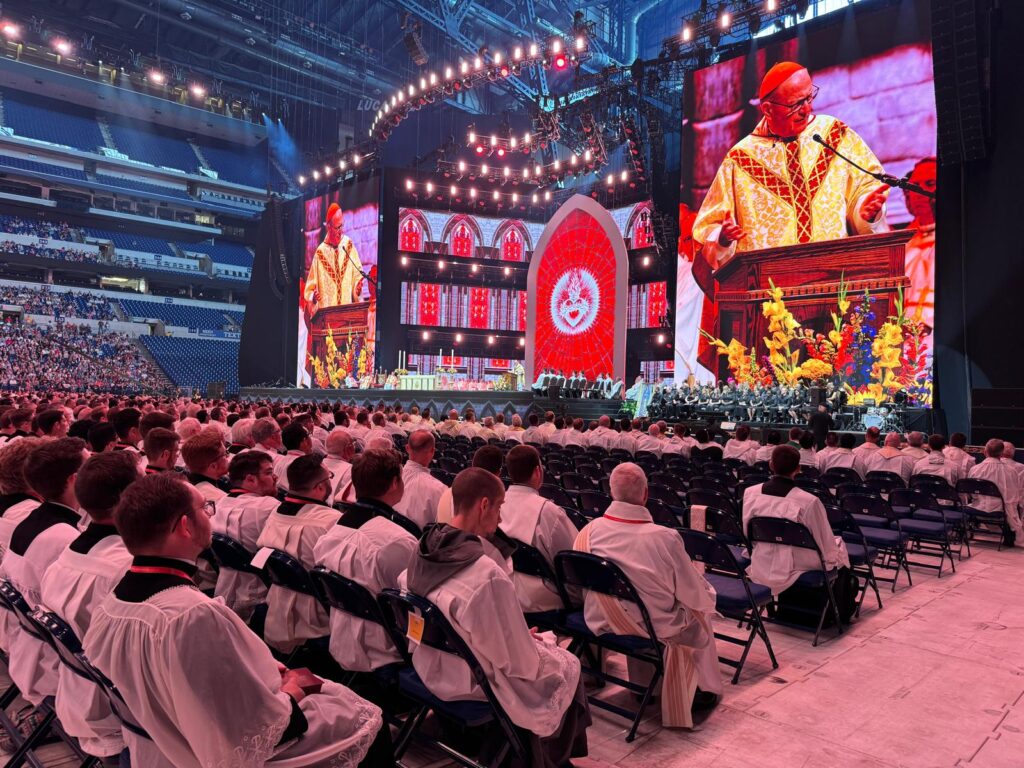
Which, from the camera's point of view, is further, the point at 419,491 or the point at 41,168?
the point at 41,168

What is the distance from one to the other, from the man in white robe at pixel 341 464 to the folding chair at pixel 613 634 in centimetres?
241

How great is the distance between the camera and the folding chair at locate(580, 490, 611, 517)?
19.4 feet

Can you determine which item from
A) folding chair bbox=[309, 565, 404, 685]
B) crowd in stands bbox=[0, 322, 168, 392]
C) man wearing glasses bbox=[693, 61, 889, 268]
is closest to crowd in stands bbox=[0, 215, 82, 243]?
crowd in stands bbox=[0, 322, 168, 392]

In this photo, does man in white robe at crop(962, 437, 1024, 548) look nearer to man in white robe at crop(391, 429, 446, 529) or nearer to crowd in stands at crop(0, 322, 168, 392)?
man in white robe at crop(391, 429, 446, 529)

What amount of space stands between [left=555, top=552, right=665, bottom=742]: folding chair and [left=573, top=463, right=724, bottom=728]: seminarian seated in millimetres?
48

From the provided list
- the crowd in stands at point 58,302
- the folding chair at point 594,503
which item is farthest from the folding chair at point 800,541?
the crowd in stands at point 58,302

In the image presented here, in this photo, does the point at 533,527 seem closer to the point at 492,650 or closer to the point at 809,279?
the point at 492,650

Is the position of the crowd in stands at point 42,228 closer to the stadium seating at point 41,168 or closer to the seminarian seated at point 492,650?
the stadium seating at point 41,168

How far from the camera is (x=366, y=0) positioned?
37469mm

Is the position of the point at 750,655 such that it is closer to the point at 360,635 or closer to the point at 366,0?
the point at 360,635

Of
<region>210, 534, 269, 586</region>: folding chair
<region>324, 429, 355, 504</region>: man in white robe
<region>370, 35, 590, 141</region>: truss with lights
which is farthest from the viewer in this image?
<region>370, 35, 590, 141</region>: truss with lights

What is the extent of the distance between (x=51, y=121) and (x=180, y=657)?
180ft

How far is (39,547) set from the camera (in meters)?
2.73

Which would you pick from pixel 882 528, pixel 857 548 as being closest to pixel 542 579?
pixel 857 548
